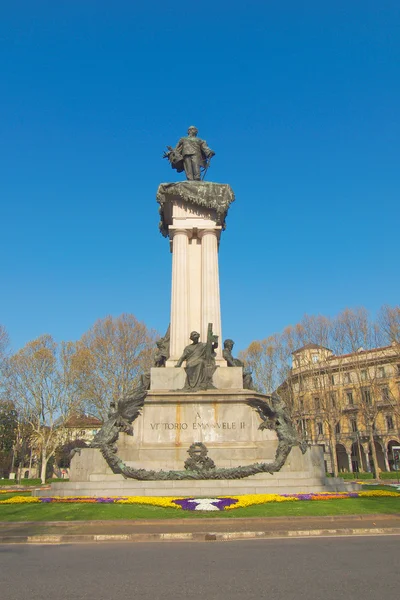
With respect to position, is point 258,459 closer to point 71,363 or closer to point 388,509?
point 388,509

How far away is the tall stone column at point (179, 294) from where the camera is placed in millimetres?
20016

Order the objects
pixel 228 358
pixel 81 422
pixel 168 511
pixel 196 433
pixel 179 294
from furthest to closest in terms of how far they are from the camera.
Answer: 1. pixel 81 422
2. pixel 179 294
3. pixel 228 358
4. pixel 196 433
5. pixel 168 511

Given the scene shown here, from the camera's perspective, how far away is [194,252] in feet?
73.0

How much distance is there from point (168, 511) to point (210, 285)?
11.0 meters

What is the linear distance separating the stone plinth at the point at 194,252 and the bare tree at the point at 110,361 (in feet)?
71.8

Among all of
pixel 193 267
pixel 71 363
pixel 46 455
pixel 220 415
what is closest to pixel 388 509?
pixel 220 415

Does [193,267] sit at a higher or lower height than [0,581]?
higher

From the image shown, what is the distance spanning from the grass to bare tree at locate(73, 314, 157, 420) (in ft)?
95.9

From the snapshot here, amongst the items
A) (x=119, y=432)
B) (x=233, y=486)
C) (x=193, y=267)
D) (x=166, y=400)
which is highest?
(x=193, y=267)

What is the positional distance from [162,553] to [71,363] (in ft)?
124

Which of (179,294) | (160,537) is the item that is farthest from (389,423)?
(160,537)

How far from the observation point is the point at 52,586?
5973mm

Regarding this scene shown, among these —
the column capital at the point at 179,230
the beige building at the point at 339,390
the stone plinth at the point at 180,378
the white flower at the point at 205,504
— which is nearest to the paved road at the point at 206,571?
the white flower at the point at 205,504

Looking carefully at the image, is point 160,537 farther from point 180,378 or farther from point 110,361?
point 110,361
